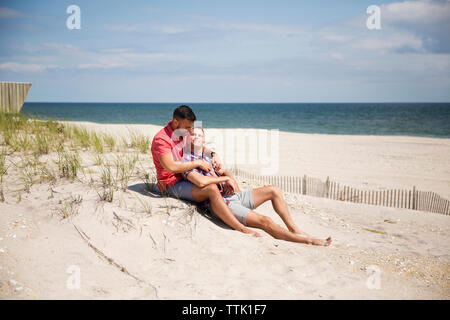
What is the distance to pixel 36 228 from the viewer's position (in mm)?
3461

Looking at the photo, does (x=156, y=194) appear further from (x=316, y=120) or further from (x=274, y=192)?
(x=316, y=120)

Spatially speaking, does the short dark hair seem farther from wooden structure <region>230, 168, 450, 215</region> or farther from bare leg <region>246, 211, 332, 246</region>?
wooden structure <region>230, 168, 450, 215</region>

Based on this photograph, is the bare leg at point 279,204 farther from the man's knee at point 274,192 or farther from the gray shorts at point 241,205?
the gray shorts at point 241,205

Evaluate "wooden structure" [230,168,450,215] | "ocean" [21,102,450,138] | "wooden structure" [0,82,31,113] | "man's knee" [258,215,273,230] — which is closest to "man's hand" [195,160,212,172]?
"man's knee" [258,215,273,230]

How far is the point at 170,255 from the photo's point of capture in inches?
131

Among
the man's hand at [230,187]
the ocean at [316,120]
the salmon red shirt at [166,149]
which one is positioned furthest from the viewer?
the ocean at [316,120]

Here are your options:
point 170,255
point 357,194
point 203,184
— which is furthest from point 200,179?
point 357,194

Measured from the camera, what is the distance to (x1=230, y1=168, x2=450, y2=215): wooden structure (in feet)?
21.7

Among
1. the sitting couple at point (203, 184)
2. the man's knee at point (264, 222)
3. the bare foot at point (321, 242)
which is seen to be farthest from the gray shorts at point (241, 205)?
the bare foot at point (321, 242)

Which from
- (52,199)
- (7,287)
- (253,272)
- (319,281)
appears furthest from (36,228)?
(319,281)

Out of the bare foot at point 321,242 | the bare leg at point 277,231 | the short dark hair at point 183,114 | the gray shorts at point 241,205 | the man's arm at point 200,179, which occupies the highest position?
the short dark hair at point 183,114

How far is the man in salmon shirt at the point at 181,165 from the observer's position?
3.85 meters

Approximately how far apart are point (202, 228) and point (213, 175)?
0.69m

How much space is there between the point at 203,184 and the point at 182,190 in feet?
1.55
